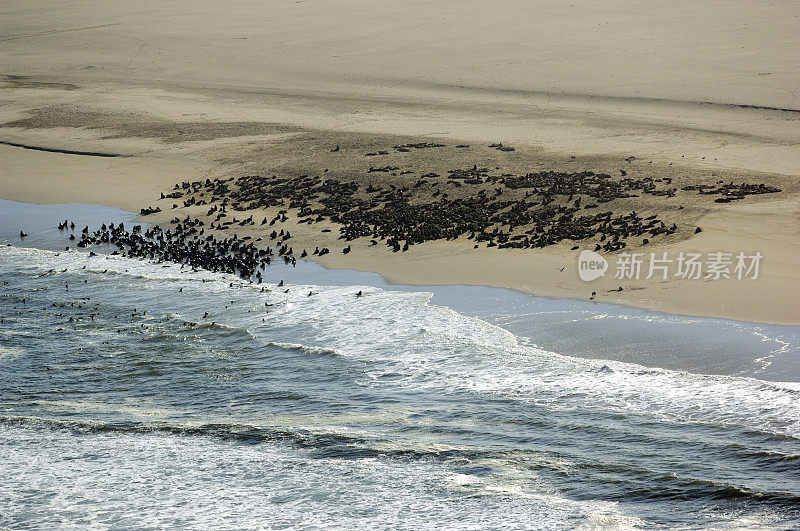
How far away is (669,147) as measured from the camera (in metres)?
20.4

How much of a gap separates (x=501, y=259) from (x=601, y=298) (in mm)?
2323

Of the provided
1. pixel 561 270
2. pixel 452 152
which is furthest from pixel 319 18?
pixel 561 270

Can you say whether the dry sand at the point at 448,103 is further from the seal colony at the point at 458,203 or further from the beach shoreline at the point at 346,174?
the seal colony at the point at 458,203

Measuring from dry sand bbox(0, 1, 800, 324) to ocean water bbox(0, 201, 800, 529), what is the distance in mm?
1712

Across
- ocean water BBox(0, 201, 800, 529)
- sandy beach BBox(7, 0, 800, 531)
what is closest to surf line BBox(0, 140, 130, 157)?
sandy beach BBox(7, 0, 800, 531)

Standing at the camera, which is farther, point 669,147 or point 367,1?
point 367,1

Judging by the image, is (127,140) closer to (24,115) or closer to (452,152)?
(24,115)

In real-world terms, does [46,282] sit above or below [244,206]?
below

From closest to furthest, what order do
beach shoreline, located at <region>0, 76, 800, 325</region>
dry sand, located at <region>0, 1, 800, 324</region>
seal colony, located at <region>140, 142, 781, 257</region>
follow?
beach shoreline, located at <region>0, 76, 800, 325</region> < dry sand, located at <region>0, 1, 800, 324</region> < seal colony, located at <region>140, 142, 781, 257</region>

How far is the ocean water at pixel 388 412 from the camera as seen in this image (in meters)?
8.30
